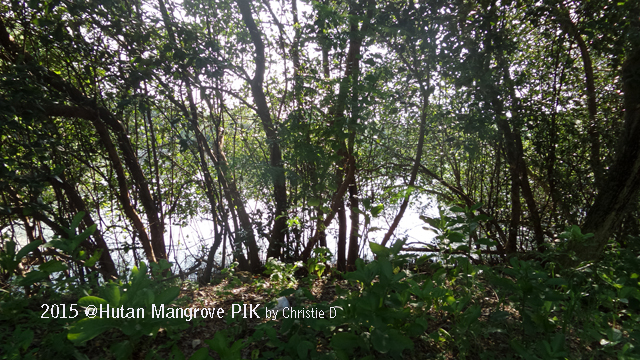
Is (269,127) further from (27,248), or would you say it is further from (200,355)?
(200,355)

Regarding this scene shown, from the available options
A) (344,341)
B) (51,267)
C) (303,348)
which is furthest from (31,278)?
(344,341)

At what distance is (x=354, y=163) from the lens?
9.89 feet

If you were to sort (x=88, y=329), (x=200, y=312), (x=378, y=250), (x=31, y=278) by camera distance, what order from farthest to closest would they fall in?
(x=200, y=312) < (x=378, y=250) < (x=31, y=278) < (x=88, y=329)

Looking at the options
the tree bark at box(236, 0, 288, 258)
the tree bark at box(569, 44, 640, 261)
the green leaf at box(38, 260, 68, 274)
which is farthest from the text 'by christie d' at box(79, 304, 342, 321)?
the tree bark at box(569, 44, 640, 261)

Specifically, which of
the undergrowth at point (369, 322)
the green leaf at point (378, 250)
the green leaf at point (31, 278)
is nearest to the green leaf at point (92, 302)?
the undergrowth at point (369, 322)

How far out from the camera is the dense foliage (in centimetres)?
136

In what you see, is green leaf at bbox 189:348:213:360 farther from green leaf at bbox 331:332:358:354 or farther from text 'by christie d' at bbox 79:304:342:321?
green leaf at bbox 331:332:358:354

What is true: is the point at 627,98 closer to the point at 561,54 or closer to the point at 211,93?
the point at 561,54

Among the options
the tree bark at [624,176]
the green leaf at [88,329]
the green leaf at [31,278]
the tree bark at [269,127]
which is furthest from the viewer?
the tree bark at [269,127]

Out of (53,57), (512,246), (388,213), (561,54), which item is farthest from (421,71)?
(53,57)

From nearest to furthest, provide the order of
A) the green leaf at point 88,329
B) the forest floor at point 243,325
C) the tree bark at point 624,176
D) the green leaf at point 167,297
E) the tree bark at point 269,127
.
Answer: the green leaf at point 88,329 → the green leaf at point 167,297 → the forest floor at point 243,325 → the tree bark at point 624,176 → the tree bark at point 269,127

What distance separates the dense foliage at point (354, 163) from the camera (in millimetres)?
1357

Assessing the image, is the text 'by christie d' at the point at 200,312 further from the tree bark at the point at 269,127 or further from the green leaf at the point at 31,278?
the tree bark at the point at 269,127

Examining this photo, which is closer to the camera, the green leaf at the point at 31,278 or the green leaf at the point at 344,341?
the green leaf at the point at 344,341
